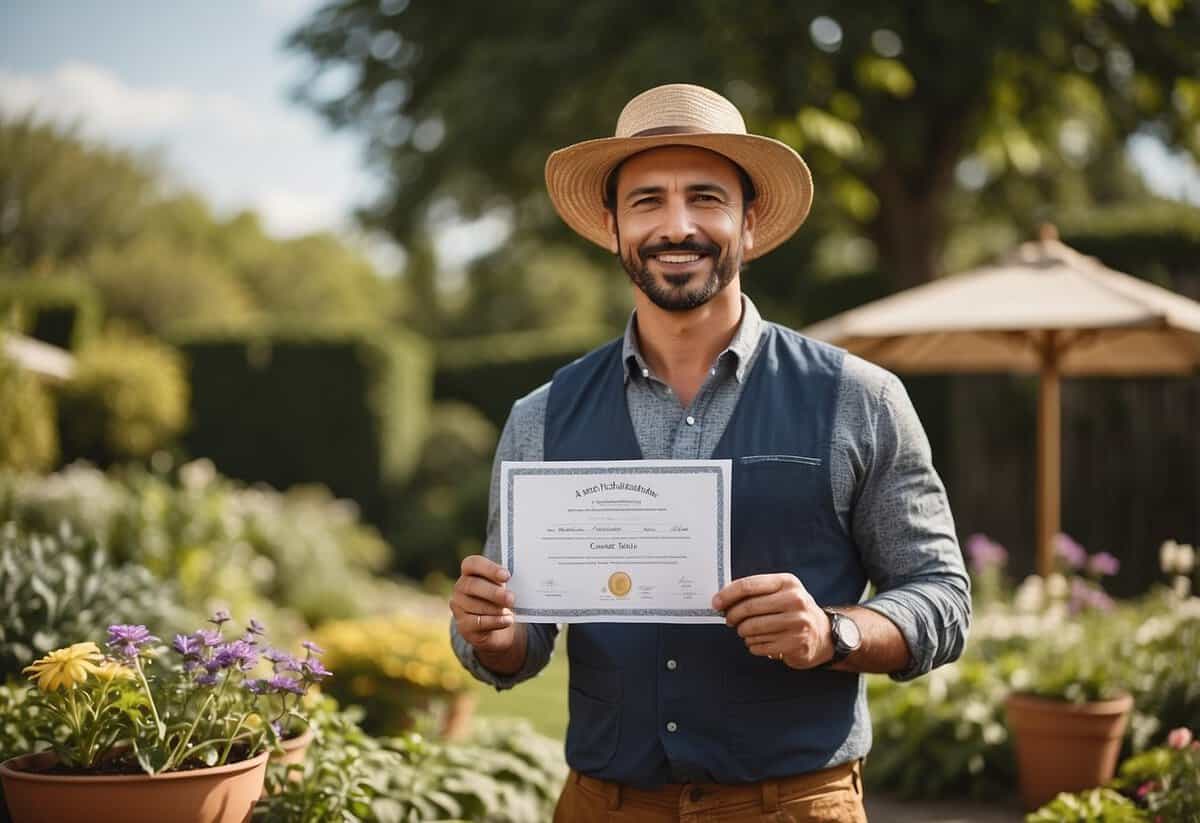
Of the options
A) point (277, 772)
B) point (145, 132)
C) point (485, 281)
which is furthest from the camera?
point (145, 132)

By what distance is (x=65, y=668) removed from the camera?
7.55ft

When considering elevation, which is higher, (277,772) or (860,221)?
(860,221)

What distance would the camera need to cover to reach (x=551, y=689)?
7.64m

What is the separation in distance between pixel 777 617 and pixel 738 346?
603mm

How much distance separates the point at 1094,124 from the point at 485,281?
1058cm

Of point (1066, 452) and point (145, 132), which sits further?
point (145, 132)

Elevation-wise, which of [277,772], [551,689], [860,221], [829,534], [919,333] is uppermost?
[860,221]

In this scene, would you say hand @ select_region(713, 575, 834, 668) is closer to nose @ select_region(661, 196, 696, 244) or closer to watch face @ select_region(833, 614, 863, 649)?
watch face @ select_region(833, 614, 863, 649)

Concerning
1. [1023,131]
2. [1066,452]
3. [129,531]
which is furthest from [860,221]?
[129,531]

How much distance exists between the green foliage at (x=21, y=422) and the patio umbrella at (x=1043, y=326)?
315 inches

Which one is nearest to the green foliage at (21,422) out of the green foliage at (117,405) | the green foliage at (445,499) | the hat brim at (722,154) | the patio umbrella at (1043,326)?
the green foliage at (117,405)

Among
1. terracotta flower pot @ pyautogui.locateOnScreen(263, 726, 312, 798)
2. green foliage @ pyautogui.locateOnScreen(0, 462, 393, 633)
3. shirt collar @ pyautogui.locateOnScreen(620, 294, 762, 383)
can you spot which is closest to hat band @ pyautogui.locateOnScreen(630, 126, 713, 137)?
shirt collar @ pyautogui.locateOnScreen(620, 294, 762, 383)

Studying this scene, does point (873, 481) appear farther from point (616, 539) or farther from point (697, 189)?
point (697, 189)

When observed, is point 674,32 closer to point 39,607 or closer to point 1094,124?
point 1094,124
